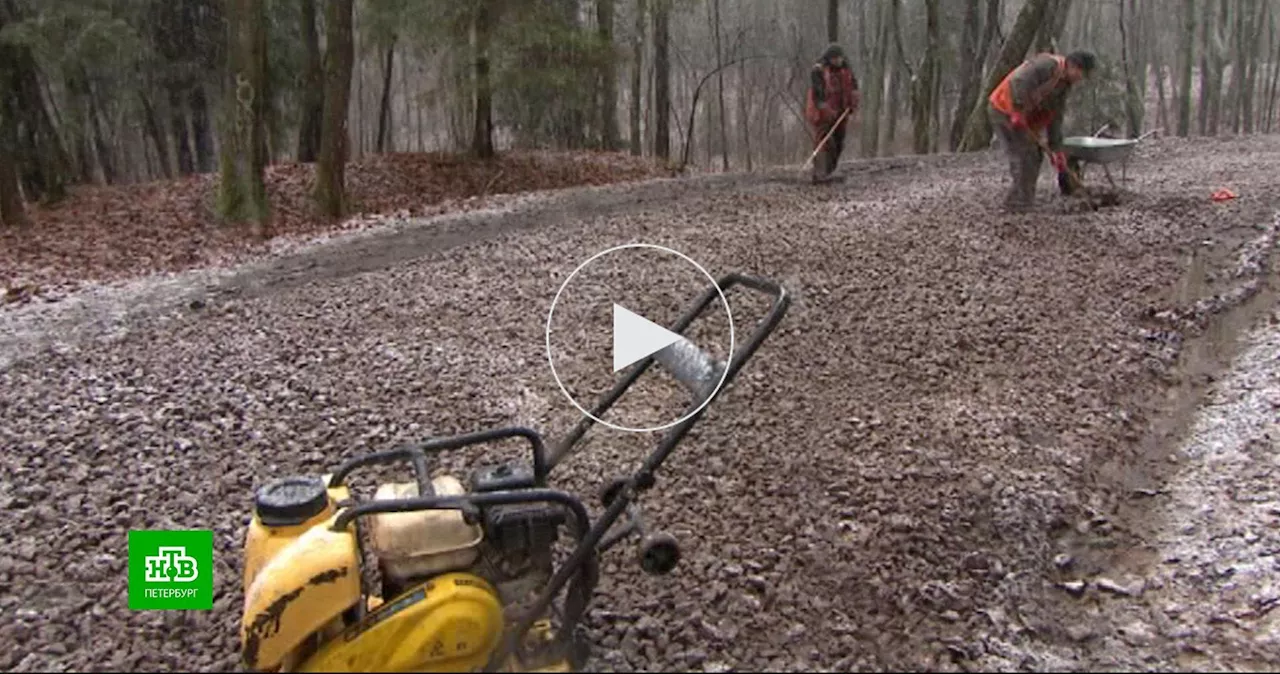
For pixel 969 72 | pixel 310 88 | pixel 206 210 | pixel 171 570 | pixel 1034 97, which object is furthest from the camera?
pixel 969 72

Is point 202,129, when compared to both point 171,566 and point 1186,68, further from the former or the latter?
point 1186,68

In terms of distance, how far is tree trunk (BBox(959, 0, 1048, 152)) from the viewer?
16.1 meters

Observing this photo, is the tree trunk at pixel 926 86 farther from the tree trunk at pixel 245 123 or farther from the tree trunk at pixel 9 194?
the tree trunk at pixel 9 194

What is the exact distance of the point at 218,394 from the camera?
6.33 m

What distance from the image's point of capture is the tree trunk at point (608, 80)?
1850 centimetres

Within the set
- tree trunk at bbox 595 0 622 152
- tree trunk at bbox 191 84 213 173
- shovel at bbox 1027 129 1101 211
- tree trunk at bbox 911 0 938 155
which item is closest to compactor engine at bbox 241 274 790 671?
shovel at bbox 1027 129 1101 211

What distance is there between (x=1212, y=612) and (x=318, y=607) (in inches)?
129

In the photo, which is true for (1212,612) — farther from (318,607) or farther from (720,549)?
(318,607)

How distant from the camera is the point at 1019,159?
10.1 meters

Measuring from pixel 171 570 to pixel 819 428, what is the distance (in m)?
3.26

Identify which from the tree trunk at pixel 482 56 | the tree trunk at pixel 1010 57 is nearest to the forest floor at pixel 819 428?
the tree trunk at pixel 1010 57

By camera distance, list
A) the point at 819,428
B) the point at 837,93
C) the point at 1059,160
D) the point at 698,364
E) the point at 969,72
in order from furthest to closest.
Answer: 1. the point at 969,72
2. the point at 837,93
3. the point at 1059,160
4. the point at 819,428
5. the point at 698,364

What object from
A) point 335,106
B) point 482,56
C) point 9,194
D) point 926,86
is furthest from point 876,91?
point 9,194

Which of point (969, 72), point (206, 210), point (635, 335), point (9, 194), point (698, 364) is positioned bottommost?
point (635, 335)
